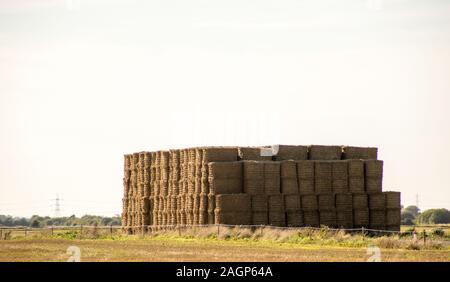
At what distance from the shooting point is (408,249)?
3547 centimetres

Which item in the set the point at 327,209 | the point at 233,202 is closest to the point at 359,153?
the point at 327,209

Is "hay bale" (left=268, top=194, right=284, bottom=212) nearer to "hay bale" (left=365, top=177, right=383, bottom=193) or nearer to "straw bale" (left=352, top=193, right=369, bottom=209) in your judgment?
"straw bale" (left=352, top=193, right=369, bottom=209)

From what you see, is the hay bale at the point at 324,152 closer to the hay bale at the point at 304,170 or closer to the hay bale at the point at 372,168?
the hay bale at the point at 304,170

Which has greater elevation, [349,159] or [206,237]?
[349,159]

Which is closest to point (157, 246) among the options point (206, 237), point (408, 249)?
point (206, 237)

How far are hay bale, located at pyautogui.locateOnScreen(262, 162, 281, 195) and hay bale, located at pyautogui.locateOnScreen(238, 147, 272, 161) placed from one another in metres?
1.30

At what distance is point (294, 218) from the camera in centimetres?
4622

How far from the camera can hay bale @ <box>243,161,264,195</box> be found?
4575 centimetres

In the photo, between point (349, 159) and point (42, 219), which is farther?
point (42, 219)

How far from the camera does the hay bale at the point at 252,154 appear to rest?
154 ft

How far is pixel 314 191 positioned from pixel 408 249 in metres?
11.4
